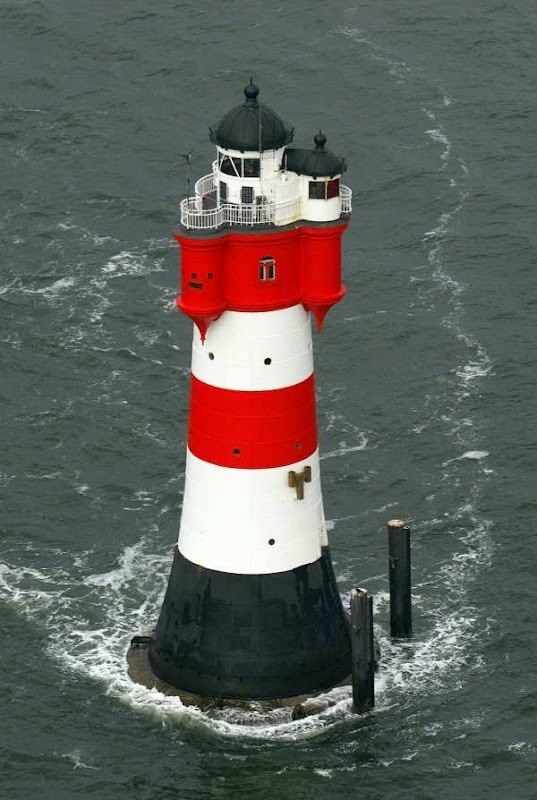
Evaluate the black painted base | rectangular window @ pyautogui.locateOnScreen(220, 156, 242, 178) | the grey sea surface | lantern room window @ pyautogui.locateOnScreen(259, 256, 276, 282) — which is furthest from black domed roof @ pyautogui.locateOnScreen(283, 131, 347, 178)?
the grey sea surface

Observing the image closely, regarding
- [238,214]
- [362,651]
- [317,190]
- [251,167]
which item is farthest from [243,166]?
[362,651]

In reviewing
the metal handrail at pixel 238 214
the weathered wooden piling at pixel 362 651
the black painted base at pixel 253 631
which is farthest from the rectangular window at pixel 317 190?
the weathered wooden piling at pixel 362 651

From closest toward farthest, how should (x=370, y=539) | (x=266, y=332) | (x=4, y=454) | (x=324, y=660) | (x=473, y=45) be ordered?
(x=266, y=332)
(x=324, y=660)
(x=370, y=539)
(x=4, y=454)
(x=473, y=45)

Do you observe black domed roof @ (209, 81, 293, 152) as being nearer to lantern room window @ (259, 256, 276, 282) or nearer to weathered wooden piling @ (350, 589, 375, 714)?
lantern room window @ (259, 256, 276, 282)

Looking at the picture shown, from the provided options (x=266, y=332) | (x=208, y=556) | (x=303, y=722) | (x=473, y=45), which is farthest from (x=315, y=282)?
(x=473, y=45)

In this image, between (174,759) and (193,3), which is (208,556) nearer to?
(174,759)

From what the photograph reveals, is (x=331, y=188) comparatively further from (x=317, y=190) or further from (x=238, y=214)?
(x=238, y=214)
